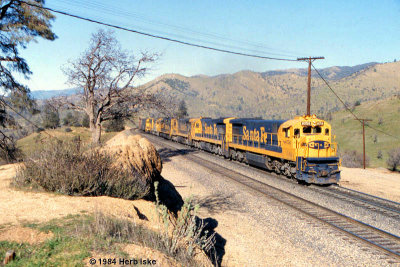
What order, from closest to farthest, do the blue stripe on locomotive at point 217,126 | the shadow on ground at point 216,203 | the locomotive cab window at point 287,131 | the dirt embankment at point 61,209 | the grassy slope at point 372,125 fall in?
the dirt embankment at point 61,209, the shadow on ground at point 216,203, the locomotive cab window at point 287,131, the blue stripe on locomotive at point 217,126, the grassy slope at point 372,125

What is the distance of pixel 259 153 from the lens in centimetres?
1956

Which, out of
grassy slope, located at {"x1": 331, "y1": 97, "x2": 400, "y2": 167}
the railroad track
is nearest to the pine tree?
the railroad track

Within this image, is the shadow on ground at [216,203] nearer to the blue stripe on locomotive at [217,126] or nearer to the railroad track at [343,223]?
the railroad track at [343,223]

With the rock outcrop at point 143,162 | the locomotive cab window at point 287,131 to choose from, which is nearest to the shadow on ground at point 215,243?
the rock outcrop at point 143,162

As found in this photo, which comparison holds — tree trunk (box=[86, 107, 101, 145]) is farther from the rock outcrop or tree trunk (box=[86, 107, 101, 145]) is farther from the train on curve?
the train on curve

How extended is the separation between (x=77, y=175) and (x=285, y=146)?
39.1 ft

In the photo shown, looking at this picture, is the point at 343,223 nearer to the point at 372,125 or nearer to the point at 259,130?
the point at 259,130

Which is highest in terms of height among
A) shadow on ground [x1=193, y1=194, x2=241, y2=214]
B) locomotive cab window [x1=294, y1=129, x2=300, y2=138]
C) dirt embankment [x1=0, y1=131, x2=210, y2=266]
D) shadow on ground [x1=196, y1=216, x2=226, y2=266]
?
locomotive cab window [x1=294, y1=129, x2=300, y2=138]

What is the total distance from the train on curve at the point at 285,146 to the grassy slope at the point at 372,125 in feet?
112

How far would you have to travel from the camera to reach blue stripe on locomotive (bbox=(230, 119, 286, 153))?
58.3ft

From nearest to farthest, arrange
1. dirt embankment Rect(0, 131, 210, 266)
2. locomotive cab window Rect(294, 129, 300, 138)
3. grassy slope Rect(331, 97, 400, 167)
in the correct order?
dirt embankment Rect(0, 131, 210, 266), locomotive cab window Rect(294, 129, 300, 138), grassy slope Rect(331, 97, 400, 167)

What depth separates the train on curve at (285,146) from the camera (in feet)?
49.6

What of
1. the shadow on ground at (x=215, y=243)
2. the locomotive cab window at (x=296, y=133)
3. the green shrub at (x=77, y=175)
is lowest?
the shadow on ground at (x=215, y=243)

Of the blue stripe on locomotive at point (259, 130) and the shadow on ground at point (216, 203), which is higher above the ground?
the blue stripe on locomotive at point (259, 130)
